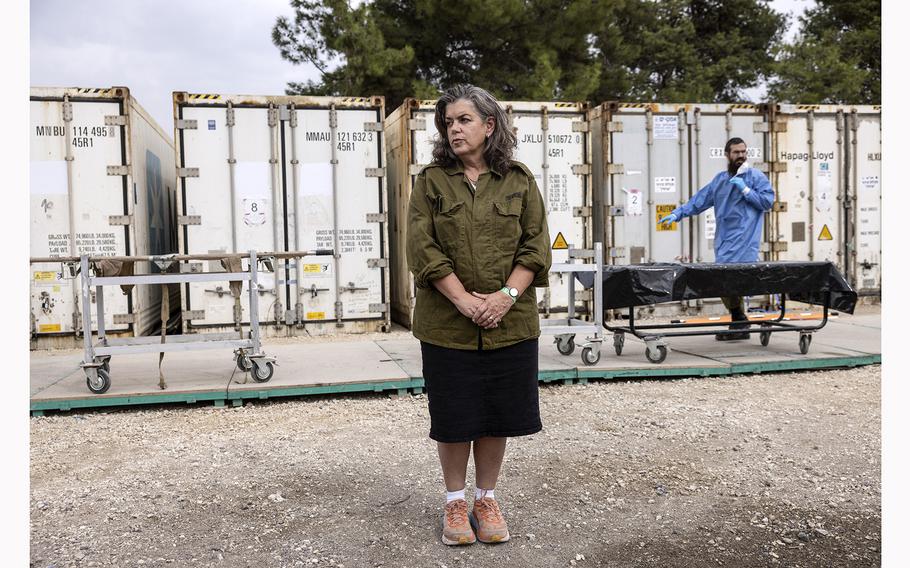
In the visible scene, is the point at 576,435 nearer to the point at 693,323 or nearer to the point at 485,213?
the point at 485,213

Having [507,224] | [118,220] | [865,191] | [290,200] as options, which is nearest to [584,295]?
[290,200]

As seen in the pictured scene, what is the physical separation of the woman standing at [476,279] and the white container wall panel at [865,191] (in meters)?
9.61

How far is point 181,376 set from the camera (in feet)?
20.7

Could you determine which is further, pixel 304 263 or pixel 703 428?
pixel 304 263

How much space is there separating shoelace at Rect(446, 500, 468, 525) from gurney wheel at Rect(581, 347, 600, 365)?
355cm

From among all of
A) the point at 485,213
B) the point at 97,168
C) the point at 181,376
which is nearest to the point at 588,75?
the point at 97,168

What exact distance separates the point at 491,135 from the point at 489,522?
5.33 ft

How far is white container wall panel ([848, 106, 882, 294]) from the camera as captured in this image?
10922 millimetres

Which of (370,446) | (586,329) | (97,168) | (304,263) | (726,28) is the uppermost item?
(726,28)

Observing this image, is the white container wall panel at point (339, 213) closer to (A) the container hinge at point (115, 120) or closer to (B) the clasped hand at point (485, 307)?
(A) the container hinge at point (115, 120)

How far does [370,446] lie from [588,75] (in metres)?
15.3

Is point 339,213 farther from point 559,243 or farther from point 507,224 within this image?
point 507,224

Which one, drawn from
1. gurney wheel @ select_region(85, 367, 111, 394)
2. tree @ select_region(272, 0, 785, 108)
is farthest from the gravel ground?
tree @ select_region(272, 0, 785, 108)

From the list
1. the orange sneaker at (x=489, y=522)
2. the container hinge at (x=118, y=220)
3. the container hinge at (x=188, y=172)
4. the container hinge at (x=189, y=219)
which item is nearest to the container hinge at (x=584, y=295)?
the container hinge at (x=189, y=219)
